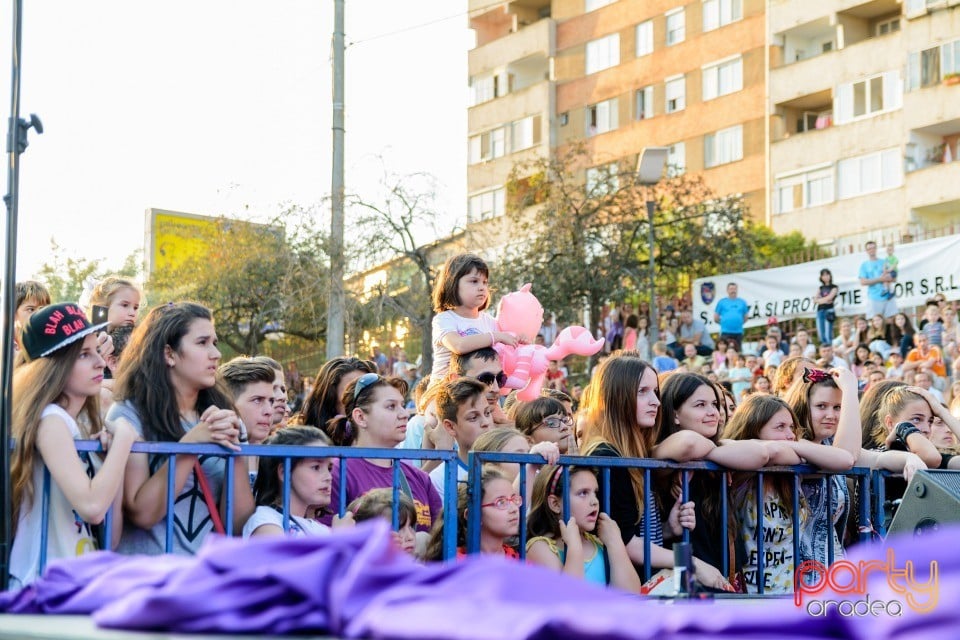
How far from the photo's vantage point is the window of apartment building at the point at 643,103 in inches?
1660

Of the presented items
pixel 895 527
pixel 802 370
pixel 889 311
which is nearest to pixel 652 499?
pixel 895 527

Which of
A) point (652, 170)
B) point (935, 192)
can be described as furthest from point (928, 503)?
point (935, 192)

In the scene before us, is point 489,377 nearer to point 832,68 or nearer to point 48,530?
point 48,530

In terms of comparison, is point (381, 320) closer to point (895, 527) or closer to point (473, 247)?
point (473, 247)

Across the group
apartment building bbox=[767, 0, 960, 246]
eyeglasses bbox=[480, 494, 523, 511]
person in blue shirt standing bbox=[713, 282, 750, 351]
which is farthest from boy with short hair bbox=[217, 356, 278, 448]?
apartment building bbox=[767, 0, 960, 246]

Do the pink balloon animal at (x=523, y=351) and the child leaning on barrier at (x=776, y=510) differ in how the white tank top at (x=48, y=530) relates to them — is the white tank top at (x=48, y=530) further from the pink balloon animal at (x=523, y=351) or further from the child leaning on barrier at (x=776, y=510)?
the pink balloon animal at (x=523, y=351)

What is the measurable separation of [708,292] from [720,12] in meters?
19.7

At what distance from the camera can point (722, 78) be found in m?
40.1

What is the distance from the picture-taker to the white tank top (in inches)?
172

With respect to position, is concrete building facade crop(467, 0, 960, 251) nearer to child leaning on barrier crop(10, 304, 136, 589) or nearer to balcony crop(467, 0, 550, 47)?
balcony crop(467, 0, 550, 47)

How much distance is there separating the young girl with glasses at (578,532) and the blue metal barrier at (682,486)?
0.22ft

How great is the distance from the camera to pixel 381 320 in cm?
2509

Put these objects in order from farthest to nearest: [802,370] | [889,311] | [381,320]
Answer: [381,320] → [889,311] → [802,370]

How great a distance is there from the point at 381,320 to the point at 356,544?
23.0m
